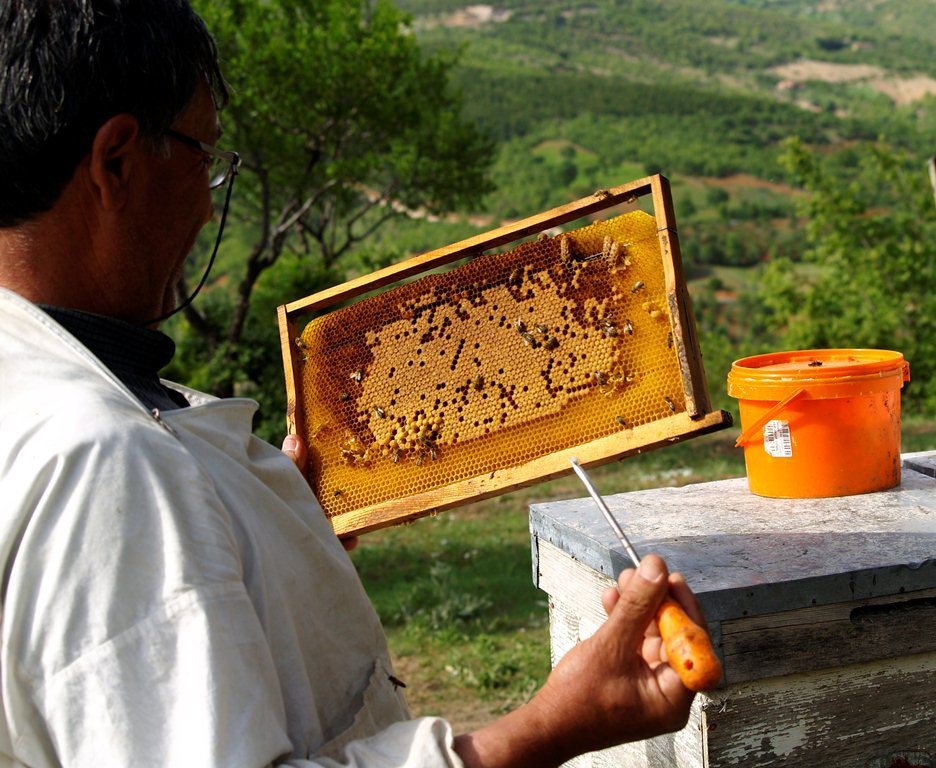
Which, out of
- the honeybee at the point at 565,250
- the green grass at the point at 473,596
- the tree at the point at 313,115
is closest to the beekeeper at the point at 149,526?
the honeybee at the point at 565,250

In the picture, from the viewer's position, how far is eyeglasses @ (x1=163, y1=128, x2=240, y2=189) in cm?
145

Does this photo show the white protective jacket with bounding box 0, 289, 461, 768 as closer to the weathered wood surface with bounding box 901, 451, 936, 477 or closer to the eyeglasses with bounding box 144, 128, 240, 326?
the eyeglasses with bounding box 144, 128, 240, 326

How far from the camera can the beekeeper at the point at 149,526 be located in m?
1.09

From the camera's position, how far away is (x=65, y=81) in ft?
4.16

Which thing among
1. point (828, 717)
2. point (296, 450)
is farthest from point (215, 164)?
point (828, 717)

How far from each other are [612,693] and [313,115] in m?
13.6

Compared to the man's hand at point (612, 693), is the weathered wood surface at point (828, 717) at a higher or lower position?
lower

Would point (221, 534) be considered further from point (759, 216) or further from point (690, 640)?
point (759, 216)

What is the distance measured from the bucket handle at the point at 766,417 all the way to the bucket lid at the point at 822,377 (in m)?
0.02

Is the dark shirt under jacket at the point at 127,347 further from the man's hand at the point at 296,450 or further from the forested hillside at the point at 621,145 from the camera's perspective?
the forested hillside at the point at 621,145

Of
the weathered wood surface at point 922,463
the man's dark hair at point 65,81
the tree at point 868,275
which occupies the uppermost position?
the man's dark hair at point 65,81

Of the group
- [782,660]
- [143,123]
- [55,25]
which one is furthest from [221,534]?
[782,660]


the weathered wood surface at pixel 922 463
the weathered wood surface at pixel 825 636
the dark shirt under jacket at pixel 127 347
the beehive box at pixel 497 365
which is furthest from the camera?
the weathered wood surface at pixel 922 463

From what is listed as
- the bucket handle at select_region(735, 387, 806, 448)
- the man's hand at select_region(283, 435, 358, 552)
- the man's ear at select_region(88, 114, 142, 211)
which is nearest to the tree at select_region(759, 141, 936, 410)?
the bucket handle at select_region(735, 387, 806, 448)
